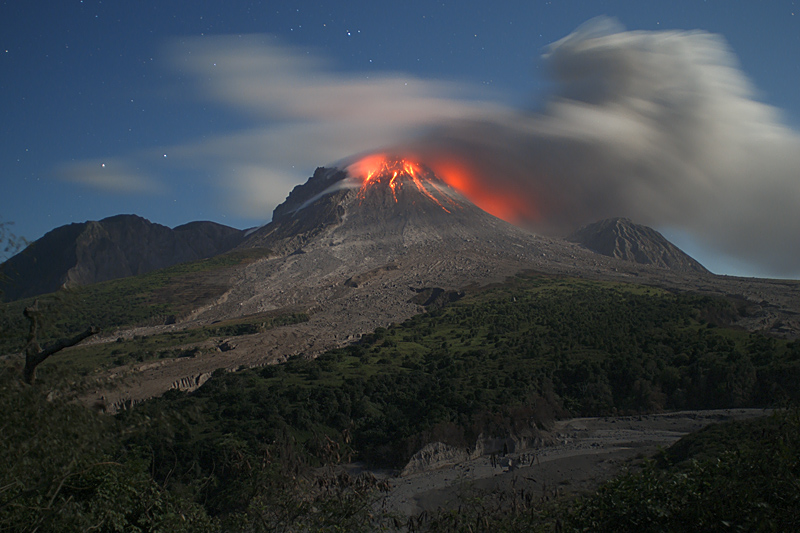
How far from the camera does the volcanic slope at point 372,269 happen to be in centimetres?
6581

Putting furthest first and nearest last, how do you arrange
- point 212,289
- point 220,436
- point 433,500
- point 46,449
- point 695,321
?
point 212,289, point 695,321, point 220,436, point 433,500, point 46,449

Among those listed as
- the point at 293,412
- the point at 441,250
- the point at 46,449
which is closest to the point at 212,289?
the point at 441,250

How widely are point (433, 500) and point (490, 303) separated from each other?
52864mm

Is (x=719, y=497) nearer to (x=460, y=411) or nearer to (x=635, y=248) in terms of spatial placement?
(x=460, y=411)

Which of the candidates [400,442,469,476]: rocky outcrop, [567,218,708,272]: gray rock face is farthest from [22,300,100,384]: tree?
[567,218,708,272]: gray rock face

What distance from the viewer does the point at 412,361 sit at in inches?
2124

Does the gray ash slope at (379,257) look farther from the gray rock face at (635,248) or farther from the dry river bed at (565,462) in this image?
the gray rock face at (635,248)

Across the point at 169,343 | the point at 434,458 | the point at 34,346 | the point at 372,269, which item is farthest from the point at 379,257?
the point at 34,346

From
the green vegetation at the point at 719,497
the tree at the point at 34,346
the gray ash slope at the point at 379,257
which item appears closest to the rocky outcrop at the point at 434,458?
the green vegetation at the point at 719,497

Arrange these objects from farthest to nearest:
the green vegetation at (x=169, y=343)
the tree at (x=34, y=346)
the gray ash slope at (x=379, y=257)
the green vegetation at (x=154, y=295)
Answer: the gray ash slope at (x=379, y=257), the green vegetation at (x=154, y=295), the green vegetation at (x=169, y=343), the tree at (x=34, y=346)

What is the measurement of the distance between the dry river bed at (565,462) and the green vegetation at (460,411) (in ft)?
7.42

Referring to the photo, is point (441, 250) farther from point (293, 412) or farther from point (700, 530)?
point (700, 530)

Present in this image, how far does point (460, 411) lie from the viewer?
3925 centimetres

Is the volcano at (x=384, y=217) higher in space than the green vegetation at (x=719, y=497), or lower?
higher
